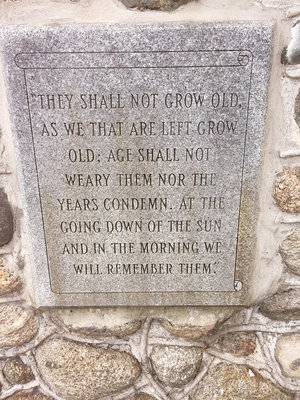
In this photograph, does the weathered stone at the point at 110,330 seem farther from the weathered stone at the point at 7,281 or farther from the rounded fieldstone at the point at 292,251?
the rounded fieldstone at the point at 292,251

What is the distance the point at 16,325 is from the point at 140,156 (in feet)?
2.85

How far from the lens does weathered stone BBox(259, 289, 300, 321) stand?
5.11 feet

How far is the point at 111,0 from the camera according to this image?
1.23 meters

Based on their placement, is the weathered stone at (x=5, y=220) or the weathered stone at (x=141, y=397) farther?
the weathered stone at (x=141, y=397)

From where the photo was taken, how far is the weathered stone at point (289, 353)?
5.26ft

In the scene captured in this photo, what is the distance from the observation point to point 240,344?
163 cm

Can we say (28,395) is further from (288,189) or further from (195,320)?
(288,189)

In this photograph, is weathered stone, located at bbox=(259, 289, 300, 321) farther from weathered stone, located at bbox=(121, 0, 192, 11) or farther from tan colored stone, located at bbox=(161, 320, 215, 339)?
weathered stone, located at bbox=(121, 0, 192, 11)

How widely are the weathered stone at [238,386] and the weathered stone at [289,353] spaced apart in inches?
4.0

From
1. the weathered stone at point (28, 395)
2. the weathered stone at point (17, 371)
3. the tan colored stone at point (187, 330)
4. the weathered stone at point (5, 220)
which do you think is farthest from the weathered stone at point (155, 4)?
the weathered stone at point (28, 395)

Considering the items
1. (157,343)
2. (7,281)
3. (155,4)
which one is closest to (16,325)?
(7,281)

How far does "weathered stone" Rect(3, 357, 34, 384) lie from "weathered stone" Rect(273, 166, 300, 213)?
1.24 meters

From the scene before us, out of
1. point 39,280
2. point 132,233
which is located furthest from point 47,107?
point 39,280

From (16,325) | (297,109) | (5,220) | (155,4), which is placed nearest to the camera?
(155,4)
